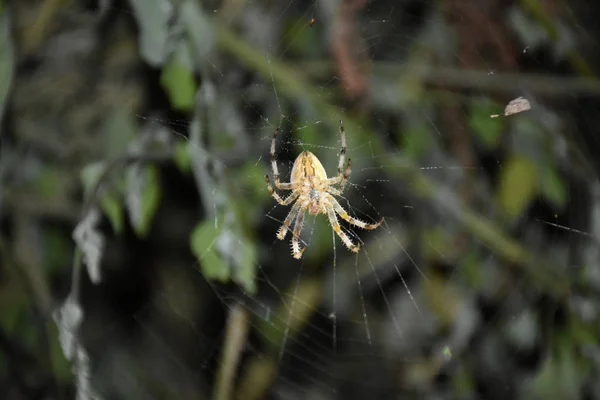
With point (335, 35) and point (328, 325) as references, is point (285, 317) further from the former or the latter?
point (335, 35)

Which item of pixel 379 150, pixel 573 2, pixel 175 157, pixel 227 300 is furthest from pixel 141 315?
pixel 573 2

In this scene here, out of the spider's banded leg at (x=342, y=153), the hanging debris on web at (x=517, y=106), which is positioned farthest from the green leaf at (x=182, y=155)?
the hanging debris on web at (x=517, y=106)

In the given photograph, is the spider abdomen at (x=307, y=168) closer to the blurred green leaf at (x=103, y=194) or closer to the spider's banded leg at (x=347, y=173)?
the spider's banded leg at (x=347, y=173)

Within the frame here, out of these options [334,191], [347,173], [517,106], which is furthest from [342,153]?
[517,106]

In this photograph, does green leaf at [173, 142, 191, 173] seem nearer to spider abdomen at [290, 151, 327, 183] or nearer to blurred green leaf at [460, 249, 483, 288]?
spider abdomen at [290, 151, 327, 183]

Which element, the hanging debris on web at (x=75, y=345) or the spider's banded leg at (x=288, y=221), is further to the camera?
the spider's banded leg at (x=288, y=221)
